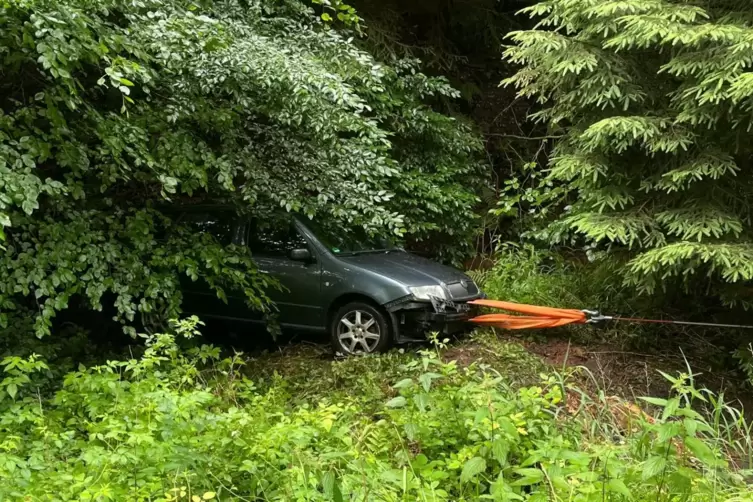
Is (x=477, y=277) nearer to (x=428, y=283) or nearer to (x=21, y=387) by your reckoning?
(x=428, y=283)

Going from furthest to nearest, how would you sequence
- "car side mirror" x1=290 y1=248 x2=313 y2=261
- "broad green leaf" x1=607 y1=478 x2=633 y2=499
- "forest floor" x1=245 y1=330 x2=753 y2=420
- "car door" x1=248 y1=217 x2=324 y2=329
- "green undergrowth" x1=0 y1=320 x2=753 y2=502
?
"car door" x1=248 y1=217 x2=324 y2=329
"car side mirror" x1=290 y1=248 x2=313 y2=261
"forest floor" x1=245 y1=330 x2=753 y2=420
"green undergrowth" x1=0 y1=320 x2=753 y2=502
"broad green leaf" x1=607 y1=478 x2=633 y2=499

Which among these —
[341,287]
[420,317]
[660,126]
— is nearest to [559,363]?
[420,317]

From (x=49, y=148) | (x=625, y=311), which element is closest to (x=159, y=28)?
(x=49, y=148)

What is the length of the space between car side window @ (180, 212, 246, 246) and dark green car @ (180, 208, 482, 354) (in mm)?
11

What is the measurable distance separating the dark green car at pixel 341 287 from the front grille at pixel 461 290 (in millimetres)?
13

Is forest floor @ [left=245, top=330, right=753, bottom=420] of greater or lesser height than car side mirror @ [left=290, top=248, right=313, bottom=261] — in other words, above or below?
below

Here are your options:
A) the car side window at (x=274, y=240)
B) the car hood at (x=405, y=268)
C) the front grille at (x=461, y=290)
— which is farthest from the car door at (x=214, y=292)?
the front grille at (x=461, y=290)

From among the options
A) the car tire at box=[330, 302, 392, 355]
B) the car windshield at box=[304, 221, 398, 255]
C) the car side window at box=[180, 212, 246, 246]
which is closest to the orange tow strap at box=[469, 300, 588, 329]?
the car tire at box=[330, 302, 392, 355]

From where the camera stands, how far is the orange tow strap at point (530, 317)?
5930 millimetres

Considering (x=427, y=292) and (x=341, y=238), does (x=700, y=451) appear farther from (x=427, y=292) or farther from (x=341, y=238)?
(x=341, y=238)

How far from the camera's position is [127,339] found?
608 cm

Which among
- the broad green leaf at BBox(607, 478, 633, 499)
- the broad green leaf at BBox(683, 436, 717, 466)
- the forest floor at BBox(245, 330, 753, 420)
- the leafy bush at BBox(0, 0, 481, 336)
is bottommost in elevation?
the forest floor at BBox(245, 330, 753, 420)

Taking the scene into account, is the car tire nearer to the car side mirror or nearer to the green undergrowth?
the car side mirror

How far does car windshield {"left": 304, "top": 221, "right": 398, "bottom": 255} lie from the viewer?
20.8 ft
